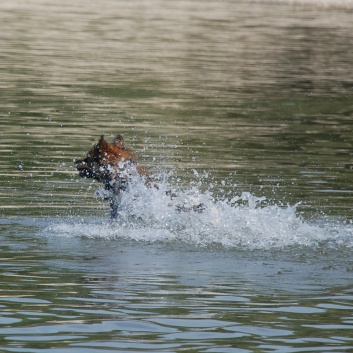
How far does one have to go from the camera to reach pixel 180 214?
13.3 meters

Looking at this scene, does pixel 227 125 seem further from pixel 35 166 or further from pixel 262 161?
pixel 35 166

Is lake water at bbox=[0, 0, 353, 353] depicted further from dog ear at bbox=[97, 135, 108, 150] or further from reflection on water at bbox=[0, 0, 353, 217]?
dog ear at bbox=[97, 135, 108, 150]

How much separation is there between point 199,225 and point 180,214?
0.31 metres

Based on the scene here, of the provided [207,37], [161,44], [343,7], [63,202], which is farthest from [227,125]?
[343,7]

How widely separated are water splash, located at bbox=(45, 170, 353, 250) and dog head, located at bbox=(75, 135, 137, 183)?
0.85 ft

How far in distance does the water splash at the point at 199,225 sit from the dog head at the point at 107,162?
259 mm

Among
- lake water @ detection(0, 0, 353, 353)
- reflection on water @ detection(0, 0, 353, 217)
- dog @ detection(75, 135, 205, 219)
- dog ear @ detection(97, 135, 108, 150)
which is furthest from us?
reflection on water @ detection(0, 0, 353, 217)

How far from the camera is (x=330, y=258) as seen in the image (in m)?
11.7

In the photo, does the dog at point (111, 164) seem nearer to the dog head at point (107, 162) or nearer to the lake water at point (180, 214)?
the dog head at point (107, 162)

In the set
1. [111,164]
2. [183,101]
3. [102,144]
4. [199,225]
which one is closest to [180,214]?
[199,225]

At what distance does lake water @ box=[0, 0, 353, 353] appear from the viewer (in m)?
9.12

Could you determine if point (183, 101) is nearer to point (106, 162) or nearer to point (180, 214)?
point (180, 214)

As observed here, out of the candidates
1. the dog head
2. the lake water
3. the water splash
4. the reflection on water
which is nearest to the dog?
the dog head

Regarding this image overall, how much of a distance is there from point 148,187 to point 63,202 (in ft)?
6.67
